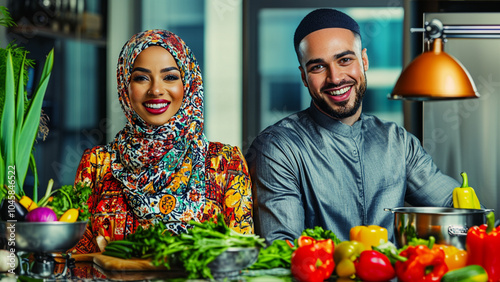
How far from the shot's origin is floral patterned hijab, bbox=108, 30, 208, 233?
8.08ft

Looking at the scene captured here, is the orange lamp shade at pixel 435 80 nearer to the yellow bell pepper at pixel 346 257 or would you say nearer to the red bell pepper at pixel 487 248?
the red bell pepper at pixel 487 248

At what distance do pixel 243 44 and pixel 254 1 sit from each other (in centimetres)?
30

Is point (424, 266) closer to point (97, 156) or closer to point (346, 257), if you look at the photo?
point (346, 257)

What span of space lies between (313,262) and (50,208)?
77cm

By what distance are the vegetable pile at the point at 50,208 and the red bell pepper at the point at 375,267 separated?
82 cm

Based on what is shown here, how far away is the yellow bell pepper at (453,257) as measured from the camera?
172cm

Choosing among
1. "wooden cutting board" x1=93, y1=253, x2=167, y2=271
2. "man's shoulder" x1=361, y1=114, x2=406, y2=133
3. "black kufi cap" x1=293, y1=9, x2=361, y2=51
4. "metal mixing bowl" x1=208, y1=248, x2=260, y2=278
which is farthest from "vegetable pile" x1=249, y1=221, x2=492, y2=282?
"black kufi cap" x1=293, y1=9, x2=361, y2=51

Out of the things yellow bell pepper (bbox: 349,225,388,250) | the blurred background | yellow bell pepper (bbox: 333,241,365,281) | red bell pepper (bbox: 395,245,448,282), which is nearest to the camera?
red bell pepper (bbox: 395,245,448,282)

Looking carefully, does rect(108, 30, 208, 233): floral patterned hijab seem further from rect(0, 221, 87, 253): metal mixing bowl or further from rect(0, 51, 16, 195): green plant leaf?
rect(0, 221, 87, 253): metal mixing bowl

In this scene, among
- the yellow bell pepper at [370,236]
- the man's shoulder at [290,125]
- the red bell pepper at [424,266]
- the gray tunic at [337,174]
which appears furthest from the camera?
the man's shoulder at [290,125]

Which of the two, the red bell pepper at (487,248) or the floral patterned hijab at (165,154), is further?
the floral patterned hijab at (165,154)

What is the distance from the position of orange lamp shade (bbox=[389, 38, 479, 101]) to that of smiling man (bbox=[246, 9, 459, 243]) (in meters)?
0.84

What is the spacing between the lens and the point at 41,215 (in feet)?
5.56

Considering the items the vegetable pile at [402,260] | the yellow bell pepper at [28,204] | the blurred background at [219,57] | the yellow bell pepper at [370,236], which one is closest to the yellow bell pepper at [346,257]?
the vegetable pile at [402,260]
